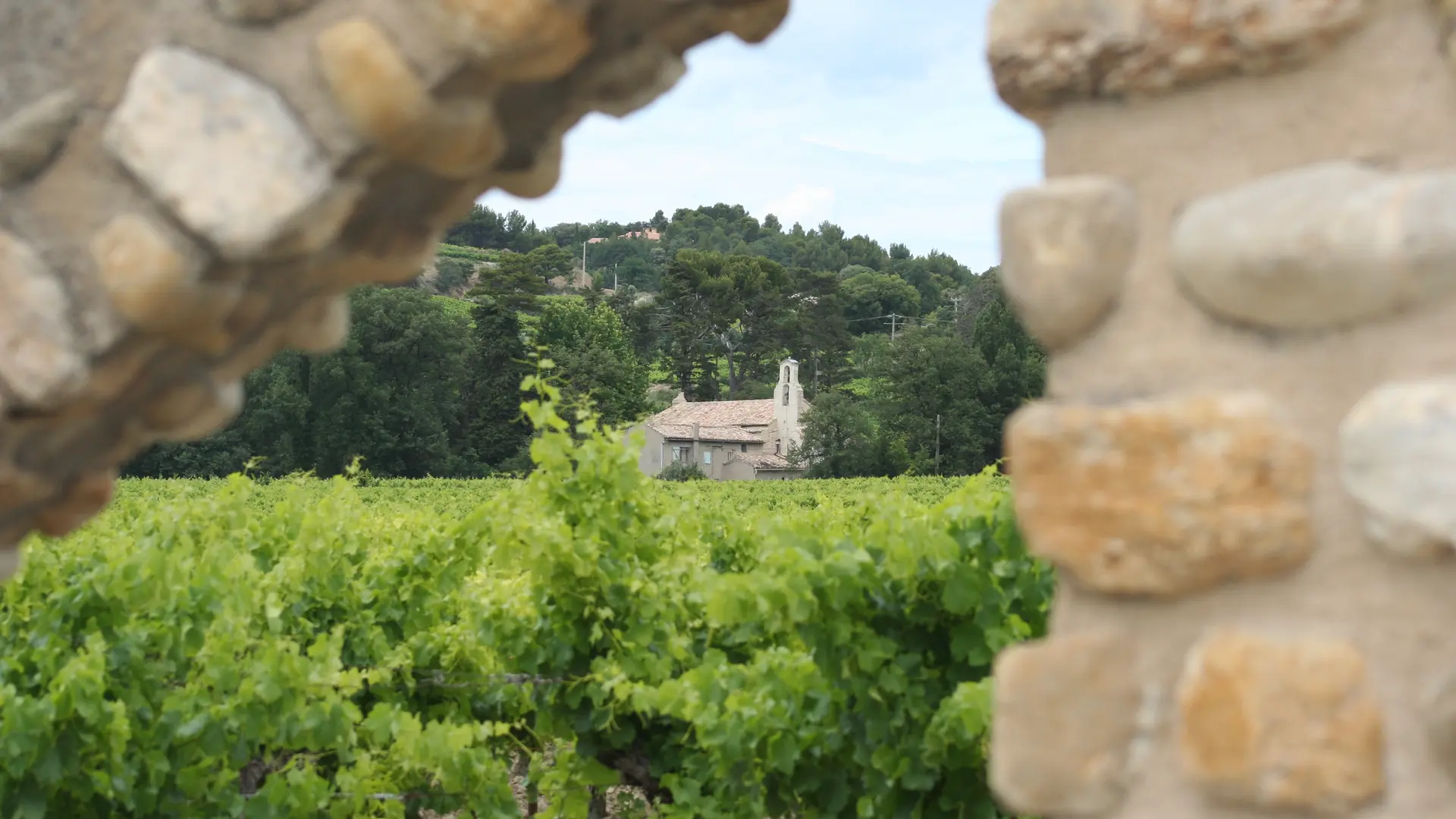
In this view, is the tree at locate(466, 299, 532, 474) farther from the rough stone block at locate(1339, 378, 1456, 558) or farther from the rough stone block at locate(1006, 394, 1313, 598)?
the rough stone block at locate(1339, 378, 1456, 558)

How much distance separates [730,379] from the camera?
5728cm

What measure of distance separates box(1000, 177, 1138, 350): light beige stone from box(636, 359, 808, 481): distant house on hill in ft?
144

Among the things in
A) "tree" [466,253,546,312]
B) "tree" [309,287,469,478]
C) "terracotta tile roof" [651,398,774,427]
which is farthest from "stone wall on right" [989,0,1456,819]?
"tree" [466,253,546,312]

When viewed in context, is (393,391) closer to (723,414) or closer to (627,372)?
(627,372)

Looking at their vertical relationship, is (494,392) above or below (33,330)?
above

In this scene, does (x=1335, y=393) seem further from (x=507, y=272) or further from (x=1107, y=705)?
(x=507, y=272)

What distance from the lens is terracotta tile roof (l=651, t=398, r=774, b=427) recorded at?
48.5 m

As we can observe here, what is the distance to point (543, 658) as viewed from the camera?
421cm

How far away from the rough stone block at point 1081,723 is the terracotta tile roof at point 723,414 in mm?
46396

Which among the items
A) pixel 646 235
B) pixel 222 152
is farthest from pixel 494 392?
pixel 646 235

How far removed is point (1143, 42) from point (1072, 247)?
0.63ft

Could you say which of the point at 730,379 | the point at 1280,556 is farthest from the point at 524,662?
the point at 730,379

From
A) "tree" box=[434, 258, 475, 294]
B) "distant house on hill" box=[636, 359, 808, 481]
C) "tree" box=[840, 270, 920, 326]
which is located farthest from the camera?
"tree" box=[434, 258, 475, 294]

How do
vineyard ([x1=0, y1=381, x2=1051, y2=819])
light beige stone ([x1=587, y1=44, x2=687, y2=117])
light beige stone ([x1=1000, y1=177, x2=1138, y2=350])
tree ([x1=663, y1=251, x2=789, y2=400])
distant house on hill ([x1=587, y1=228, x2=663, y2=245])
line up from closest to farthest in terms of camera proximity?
1. light beige stone ([x1=1000, y1=177, x2=1138, y2=350])
2. light beige stone ([x1=587, y1=44, x2=687, y2=117])
3. vineyard ([x1=0, y1=381, x2=1051, y2=819])
4. tree ([x1=663, y1=251, x2=789, y2=400])
5. distant house on hill ([x1=587, y1=228, x2=663, y2=245])
